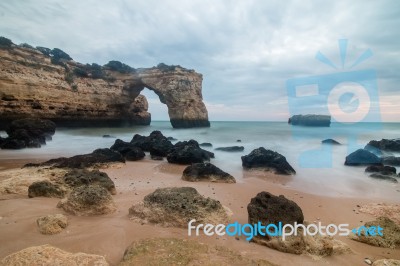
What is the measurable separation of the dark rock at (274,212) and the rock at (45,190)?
3596mm

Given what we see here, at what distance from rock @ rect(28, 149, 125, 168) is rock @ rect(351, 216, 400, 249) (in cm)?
695

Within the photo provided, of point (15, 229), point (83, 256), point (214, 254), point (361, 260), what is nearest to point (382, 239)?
point (361, 260)

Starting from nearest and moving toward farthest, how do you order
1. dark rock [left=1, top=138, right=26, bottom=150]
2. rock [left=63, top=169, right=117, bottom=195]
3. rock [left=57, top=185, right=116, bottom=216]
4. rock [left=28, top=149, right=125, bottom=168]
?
rock [left=57, top=185, right=116, bottom=216], rock [left=63, top=169, right=117, bottom=195], rock [left=28, top=149, right=125, bottom=168], dark rock [left=1, top=138, right=26, bottom=150]

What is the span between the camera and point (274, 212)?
349 cm

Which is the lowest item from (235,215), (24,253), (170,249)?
(235,215)

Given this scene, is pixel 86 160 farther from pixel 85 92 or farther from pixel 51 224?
pixel 85 92

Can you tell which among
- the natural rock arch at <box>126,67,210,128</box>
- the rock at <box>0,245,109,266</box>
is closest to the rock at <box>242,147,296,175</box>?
the rock at <box>0,245,109,266</box>

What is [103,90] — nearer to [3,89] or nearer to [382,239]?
[3,89]

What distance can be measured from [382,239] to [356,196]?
121 inches

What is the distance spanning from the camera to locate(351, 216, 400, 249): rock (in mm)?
3525

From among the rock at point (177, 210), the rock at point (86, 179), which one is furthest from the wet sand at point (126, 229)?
the rock at point (86, 179)

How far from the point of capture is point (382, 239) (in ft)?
11.8

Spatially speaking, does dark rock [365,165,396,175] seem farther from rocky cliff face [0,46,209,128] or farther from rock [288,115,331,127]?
rock [288,115,331,127]

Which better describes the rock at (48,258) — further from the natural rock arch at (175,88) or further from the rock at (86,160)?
the natural rock arch at (175,88)
